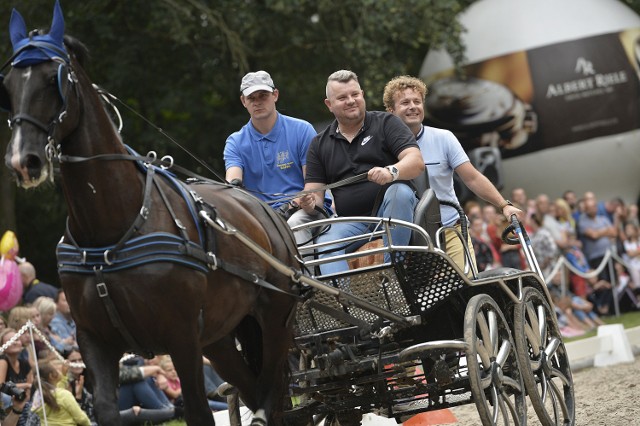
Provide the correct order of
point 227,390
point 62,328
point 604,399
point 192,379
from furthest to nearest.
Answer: point 62,328 < point 604,399 < point 227,390 < point 192,379

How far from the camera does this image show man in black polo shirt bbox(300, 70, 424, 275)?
22.2 feet

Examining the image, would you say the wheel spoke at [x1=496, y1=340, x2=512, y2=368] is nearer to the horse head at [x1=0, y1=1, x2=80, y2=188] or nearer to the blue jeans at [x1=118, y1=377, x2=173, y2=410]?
the horse head at [x1=0, y1=1, x2=80, y2=188]

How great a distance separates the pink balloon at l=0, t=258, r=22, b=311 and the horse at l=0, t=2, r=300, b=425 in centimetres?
467

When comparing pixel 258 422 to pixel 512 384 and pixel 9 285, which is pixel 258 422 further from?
pixel 9 285

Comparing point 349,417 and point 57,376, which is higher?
point 57,376

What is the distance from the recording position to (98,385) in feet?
17.4

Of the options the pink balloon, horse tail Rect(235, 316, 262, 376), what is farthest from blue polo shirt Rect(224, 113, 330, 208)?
the pink balloon

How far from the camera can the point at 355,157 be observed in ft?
22.8

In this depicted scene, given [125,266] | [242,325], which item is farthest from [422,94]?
[125,266]

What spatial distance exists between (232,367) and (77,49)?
1977mm

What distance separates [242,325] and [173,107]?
1060 cm

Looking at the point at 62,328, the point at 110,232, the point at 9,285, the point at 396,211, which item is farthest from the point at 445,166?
the point at 9,285

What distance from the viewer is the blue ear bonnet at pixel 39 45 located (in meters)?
5.03

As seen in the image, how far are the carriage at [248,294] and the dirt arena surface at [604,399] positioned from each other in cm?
69
